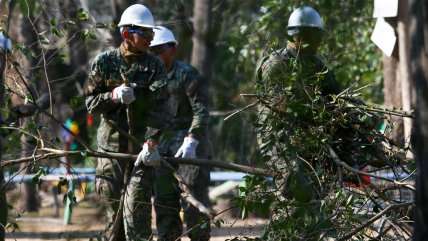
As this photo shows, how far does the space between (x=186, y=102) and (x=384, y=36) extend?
89.2 inches

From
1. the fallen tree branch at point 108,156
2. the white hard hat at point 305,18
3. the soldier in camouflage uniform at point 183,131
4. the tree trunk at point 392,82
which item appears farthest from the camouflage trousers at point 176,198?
the tree trunk at point 392,82

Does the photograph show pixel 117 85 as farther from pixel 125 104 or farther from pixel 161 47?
pixel 161 47

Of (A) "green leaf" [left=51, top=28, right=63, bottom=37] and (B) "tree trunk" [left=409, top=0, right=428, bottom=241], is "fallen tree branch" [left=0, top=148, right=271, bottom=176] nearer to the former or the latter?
(A) "green leaf" [left=51, top=28, right=63, bottom=37]

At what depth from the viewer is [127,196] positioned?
25.6 feet

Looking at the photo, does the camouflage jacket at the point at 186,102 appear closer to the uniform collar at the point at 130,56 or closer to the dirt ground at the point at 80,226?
the dirt ground at the point at 80,226

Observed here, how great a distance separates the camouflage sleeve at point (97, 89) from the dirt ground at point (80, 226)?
2.45 ft

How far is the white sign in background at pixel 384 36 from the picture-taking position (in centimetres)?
1026

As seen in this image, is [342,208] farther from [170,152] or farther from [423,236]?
[170,152]

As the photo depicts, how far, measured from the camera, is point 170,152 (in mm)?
8758

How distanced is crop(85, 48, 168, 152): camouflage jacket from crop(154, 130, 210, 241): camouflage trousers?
1.15 ft

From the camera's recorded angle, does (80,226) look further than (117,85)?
No

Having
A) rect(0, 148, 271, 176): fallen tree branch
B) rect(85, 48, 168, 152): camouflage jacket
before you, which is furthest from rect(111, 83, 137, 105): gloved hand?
rect(0, 148, 271, 176): fallen tree branch

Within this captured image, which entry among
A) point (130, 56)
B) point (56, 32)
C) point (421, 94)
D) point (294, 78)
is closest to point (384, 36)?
point (130, 56)

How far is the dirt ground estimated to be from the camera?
6805 millimetres
